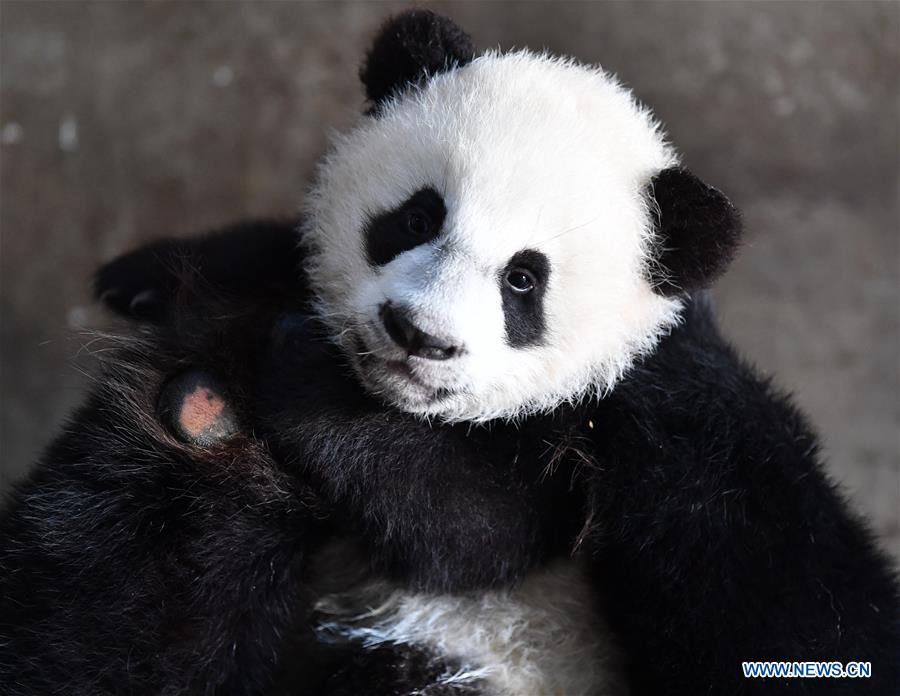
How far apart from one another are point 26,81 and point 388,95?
1.82 meters

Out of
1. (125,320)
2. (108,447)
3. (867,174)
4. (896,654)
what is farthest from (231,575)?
(867,174)

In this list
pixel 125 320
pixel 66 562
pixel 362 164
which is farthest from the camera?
pixel 125 320

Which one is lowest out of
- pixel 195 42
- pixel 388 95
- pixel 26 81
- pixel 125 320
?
pixel 125 320

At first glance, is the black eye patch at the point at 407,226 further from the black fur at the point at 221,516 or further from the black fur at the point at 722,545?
the black fur at the point at 722,545

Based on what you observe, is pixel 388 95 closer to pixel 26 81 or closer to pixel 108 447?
pixel 108 447

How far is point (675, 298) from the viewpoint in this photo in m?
2.04

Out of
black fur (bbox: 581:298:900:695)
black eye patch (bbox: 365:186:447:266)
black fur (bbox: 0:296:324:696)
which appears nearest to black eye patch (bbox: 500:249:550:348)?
black eye patch (bbox: 365:186:447:266)

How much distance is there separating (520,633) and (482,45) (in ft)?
6.87

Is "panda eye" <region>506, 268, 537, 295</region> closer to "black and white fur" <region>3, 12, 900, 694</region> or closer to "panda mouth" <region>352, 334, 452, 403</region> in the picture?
"black and white fur" <region>3, 12, 900, 694</region>

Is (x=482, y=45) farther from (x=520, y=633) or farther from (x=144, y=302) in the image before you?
(x=520, y=633)

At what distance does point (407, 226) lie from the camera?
6.15 feet

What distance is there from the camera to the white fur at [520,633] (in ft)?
6.98

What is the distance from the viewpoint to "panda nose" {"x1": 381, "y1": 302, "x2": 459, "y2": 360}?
1.65 metres

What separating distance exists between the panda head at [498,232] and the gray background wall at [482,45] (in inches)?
56.6
